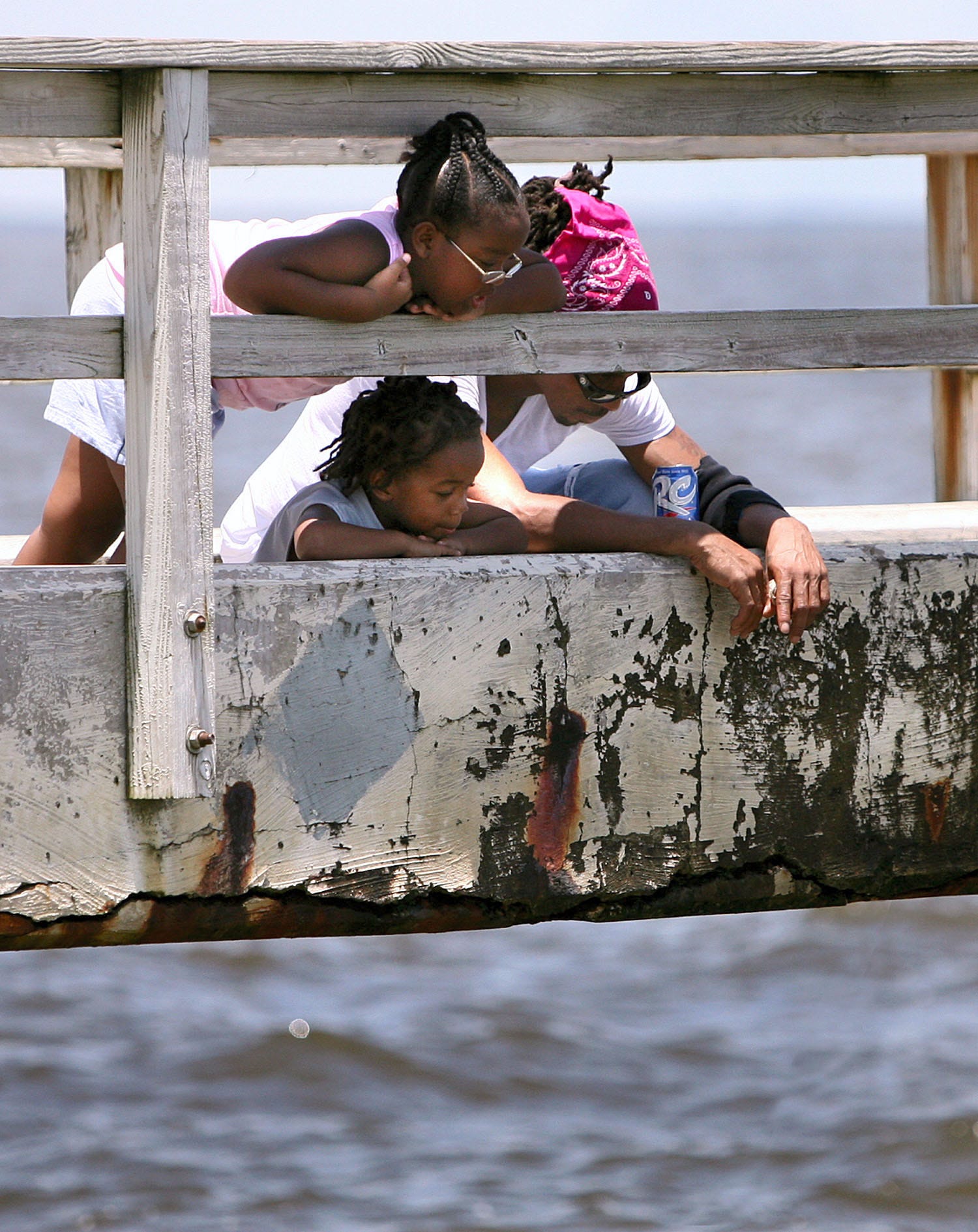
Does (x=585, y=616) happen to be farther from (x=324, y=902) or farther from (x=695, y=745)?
(x=324, y=902)

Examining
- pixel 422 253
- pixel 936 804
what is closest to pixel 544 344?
pixel 422 253

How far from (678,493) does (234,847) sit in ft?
3.69

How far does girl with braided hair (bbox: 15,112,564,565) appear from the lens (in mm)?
2762

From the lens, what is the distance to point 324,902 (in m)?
2.81

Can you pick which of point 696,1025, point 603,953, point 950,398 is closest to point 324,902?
point 950,398

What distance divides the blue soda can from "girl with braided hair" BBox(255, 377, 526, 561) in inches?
11.6

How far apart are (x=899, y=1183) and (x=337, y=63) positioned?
4.42 metres

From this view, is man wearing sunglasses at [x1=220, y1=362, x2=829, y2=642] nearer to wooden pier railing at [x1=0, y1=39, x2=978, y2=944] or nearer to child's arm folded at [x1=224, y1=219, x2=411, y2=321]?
wooden pier railing at [x1=0, y1=39, x2=978, y2=944]

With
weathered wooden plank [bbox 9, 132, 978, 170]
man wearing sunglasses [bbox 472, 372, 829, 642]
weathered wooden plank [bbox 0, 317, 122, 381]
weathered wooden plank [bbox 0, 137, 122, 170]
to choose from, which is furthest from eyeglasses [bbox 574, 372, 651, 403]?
weathered wooden plank [bbox 0, 137, 122, 170]

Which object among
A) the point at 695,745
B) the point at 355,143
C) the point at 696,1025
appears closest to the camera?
the point at 695,745

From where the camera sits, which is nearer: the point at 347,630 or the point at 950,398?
the point at 347,630

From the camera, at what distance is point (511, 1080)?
6355mm

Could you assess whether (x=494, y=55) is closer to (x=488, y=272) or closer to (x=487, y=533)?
(x=488, y=272)

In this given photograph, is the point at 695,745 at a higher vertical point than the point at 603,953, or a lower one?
higher
